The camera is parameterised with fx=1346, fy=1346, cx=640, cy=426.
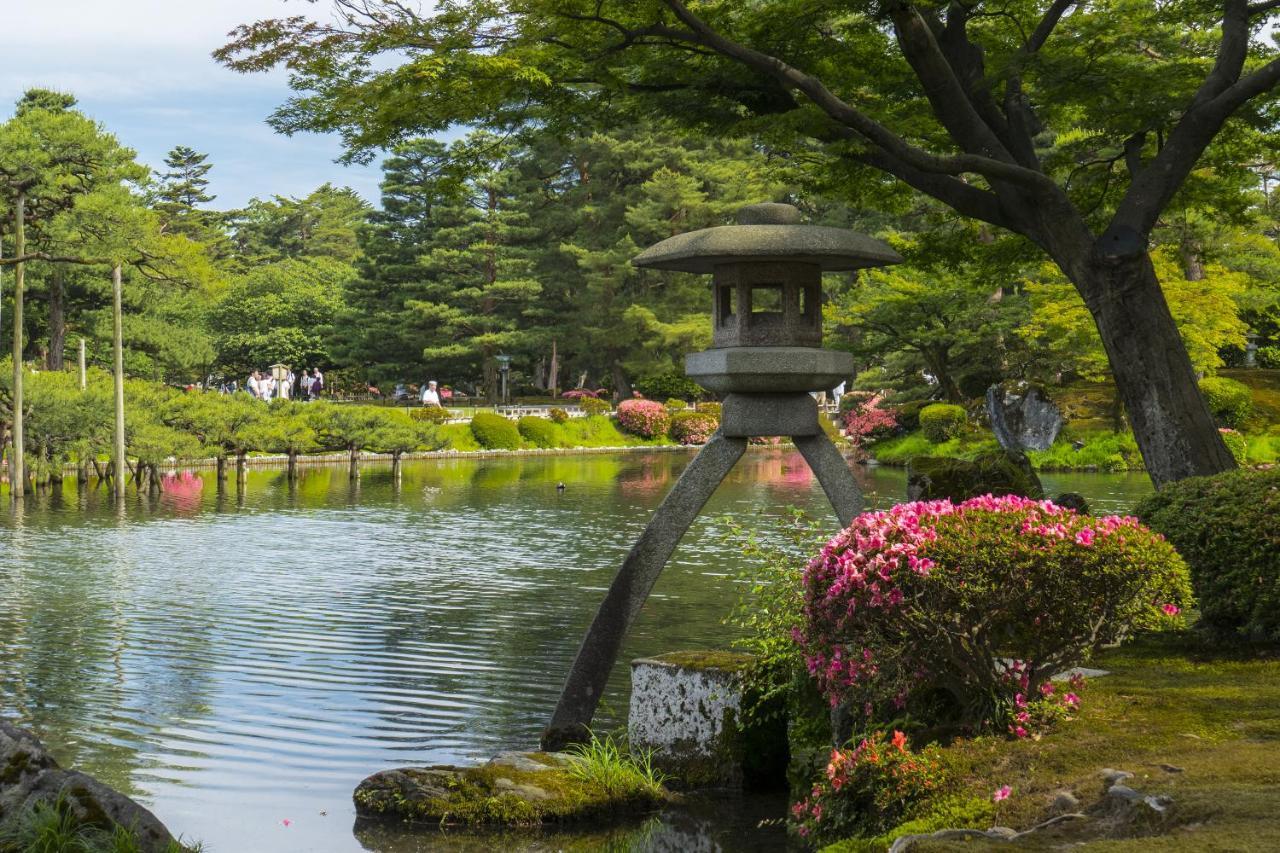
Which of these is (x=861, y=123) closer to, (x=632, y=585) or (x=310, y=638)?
(x=632, y=585)

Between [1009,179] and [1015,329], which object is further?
[1015,329]

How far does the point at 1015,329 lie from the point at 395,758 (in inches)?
1286

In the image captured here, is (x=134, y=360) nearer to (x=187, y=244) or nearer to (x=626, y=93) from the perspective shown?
(x=187, y=244)

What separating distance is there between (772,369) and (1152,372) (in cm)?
408

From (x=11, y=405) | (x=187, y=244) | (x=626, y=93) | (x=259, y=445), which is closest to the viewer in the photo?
(x=626, y=93)

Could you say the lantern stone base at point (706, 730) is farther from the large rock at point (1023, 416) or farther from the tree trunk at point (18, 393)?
the large rock at point (1023, 416)

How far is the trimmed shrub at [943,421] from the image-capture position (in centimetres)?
4159

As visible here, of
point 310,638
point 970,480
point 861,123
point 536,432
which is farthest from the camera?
point 536,432

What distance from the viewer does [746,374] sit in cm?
884

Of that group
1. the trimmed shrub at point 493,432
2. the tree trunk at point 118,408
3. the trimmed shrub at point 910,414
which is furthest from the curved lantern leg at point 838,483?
the trimmed shrub at point 493,432

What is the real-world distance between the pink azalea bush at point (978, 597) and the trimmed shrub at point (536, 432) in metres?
47.7

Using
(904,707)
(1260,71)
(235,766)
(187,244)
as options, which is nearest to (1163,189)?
(1260,71)

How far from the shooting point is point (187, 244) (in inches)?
2490

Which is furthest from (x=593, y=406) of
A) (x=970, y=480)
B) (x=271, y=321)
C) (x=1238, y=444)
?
(x=970, y=480)
